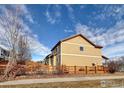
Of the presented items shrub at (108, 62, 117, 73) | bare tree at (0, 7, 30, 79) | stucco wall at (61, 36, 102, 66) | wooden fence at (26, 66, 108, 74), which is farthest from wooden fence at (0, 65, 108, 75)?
stucco wall at (61, 36, 102, 66)

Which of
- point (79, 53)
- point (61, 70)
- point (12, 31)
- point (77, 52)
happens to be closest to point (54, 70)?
point (61, 70)

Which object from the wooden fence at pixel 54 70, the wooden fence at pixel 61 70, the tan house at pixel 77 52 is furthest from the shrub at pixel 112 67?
the wooden fence at pixel 61 70

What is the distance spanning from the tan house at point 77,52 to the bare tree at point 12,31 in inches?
204

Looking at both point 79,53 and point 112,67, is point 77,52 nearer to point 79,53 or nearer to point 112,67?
Answer: point 79,53

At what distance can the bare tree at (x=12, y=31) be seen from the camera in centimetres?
1342

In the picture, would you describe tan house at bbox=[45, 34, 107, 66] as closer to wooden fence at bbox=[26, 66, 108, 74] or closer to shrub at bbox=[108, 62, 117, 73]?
shrub at bbox=[108, 62, 117, 73]

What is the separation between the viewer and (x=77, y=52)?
21.5 meters

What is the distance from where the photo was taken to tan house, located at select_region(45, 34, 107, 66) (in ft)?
68.1

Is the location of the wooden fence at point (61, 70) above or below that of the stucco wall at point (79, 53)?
below

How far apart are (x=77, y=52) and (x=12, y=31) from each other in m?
8.25

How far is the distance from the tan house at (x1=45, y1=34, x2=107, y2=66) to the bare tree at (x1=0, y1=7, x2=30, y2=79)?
5.19 m

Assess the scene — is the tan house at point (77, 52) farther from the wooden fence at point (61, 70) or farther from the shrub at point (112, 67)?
the wooden fence at point (61, 70)

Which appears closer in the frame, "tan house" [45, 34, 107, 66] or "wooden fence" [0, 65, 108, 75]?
"wooden fence" [0, 65, 108, 75]
